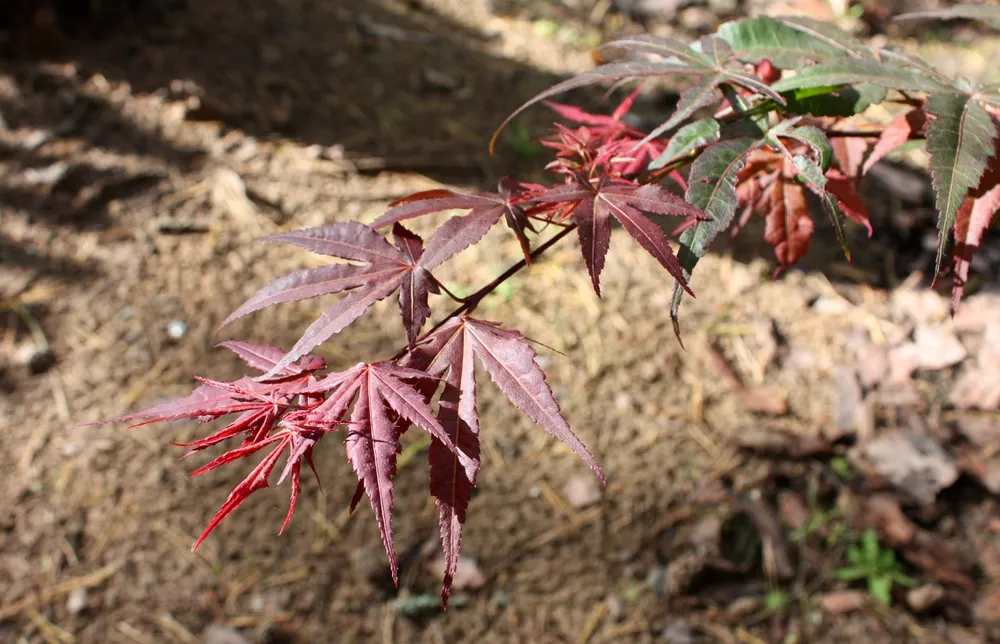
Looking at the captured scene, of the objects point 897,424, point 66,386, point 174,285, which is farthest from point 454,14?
point 897,424

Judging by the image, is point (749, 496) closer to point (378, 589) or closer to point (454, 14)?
point (378, 589)

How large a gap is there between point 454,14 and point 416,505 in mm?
2695

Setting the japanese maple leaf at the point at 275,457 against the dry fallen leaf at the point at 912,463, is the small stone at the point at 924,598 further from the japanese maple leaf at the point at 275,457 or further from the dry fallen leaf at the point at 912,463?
the japanese maple leaf at the point at 275,457

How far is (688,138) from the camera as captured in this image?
0.90 metres

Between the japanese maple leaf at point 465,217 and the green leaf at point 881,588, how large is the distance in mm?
1587

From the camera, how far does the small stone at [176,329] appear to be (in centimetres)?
230

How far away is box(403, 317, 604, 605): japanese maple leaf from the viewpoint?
765mm

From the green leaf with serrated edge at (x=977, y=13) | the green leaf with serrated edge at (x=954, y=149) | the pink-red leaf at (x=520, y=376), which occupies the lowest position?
the pink-red leaf at (x=520, y=376)

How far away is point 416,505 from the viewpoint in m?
1.99

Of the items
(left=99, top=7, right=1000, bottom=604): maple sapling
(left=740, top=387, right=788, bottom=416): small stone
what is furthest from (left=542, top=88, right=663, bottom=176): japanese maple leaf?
(left=740, top=387, right=788, bottom=416): small stone

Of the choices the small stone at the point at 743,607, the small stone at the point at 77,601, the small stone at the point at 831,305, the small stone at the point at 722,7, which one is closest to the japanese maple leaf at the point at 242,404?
the small stone at the point at 77,601

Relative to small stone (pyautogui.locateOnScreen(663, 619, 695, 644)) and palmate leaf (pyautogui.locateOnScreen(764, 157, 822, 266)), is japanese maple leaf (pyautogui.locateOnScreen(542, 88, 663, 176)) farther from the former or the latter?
small stone (pyautogui.locateOnScreen(663, 619, 695, 644))

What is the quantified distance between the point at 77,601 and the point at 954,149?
200 cm

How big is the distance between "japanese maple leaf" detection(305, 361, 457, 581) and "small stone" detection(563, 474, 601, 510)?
1.28 meters
